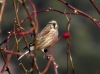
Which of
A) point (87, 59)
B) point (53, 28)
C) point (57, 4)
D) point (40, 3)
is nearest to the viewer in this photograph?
point (53, 28)

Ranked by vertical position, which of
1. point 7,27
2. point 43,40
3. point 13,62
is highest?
point 43,40

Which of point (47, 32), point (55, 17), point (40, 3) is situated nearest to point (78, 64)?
point (55, 17)

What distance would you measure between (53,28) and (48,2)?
1819 cm

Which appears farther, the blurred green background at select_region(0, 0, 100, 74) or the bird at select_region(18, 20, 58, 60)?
the blurred green background at select_region(0, 0, 100, 74)

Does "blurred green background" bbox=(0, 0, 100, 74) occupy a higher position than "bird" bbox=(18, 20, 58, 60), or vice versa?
"bird" bbox=(18, 20, 58, 60)

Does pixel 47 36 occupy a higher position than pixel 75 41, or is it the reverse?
pixel 47 36

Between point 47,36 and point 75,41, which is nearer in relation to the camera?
point 47,36

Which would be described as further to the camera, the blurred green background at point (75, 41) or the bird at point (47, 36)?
the blurred green background at point (75, 41)

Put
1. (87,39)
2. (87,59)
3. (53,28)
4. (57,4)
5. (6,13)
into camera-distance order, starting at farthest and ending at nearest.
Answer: (6,13)
(57,4)
(87,39)
(87,59)
(53,28)

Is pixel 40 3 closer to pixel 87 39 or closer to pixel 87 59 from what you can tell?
pixel 87 39

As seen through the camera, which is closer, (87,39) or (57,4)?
(87,39)

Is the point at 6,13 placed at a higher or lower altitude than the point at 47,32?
lower

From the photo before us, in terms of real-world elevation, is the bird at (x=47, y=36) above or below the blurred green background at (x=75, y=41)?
above

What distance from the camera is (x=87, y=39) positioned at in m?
18.6
